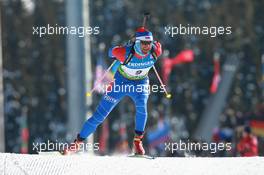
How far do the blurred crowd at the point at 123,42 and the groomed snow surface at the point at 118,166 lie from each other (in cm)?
1023

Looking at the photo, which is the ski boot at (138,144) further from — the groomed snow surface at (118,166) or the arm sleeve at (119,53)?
the arm sleeve at (119,53)

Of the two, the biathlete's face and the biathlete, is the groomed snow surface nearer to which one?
the biathlete

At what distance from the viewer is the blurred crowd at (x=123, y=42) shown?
19016 mm

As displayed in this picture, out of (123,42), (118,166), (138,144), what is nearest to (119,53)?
(138,144)

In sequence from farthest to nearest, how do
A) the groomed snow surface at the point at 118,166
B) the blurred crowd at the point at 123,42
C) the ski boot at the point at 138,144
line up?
the blurred crowd at the point at 123,42 → the ski boot at the point at 138,144 → the groomed snow surface at the point at 118,166

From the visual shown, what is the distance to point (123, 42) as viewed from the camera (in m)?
18.4

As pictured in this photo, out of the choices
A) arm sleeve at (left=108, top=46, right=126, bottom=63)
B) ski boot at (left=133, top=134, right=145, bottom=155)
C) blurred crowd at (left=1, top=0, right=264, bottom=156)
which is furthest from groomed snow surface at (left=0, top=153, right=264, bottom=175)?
blurred crowd at (left=1, top=0, right=264, bottom=156)

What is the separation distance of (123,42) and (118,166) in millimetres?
11193

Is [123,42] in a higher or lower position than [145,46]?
higher

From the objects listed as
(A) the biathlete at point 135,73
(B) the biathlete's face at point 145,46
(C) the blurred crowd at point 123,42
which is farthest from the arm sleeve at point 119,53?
(C) the blurred crowd at point 123,42

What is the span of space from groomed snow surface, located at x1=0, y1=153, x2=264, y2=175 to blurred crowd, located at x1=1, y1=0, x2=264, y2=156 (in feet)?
33.5

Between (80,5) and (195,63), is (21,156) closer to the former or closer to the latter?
(80,5)

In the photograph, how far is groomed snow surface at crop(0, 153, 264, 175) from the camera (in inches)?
282

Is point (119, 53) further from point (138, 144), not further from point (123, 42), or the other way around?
point (123, 42)
